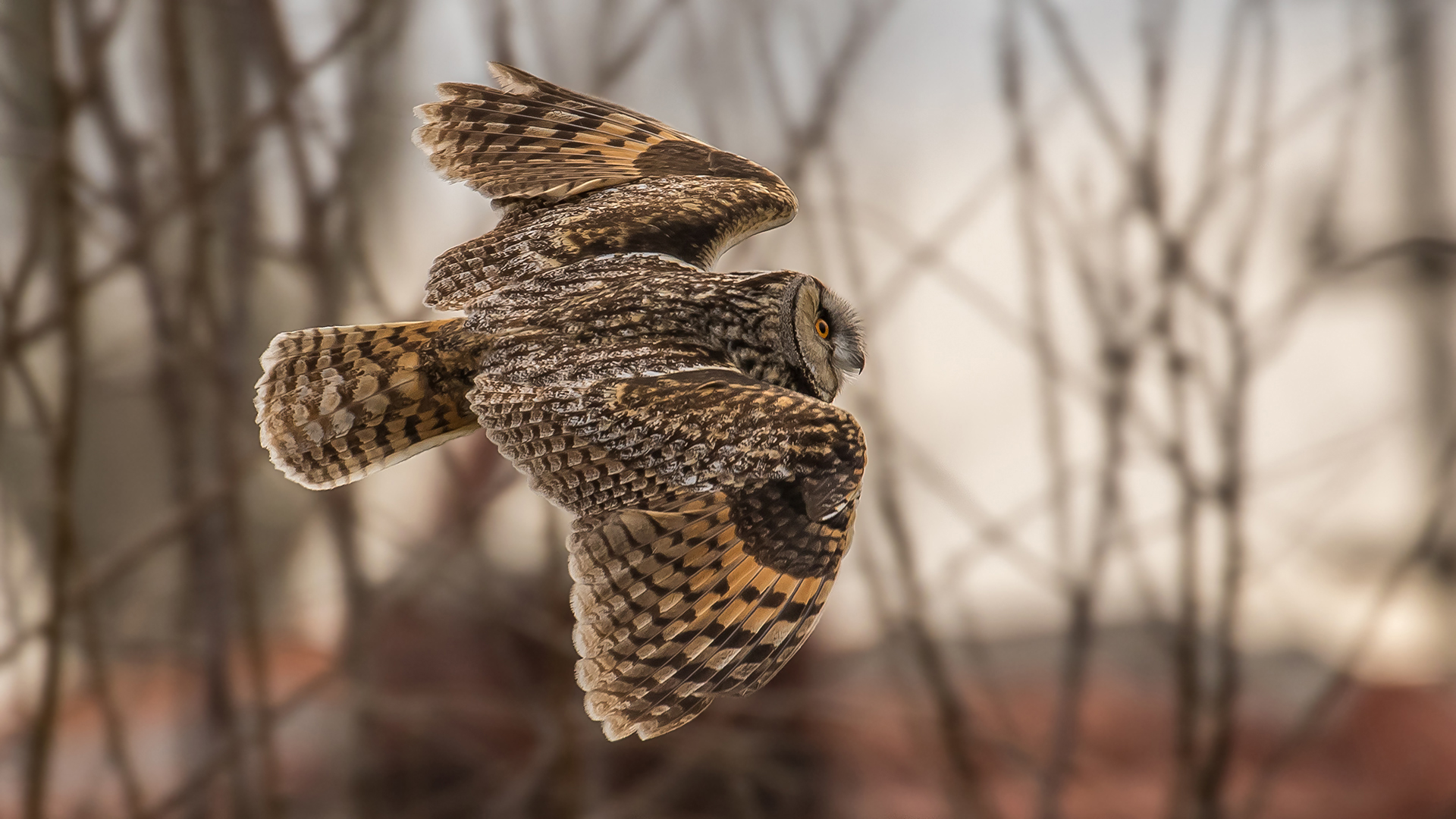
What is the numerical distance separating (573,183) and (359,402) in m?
0.22

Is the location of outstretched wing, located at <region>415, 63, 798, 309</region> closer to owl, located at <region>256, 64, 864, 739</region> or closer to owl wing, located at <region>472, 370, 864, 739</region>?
owl, located at <region>256, 64, 864, 739</region>

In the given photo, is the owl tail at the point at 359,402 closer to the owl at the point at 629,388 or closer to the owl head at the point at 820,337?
the owl at the point at 629,388

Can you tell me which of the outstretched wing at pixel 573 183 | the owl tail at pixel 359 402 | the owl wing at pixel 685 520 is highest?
the outstretched wing at pixel 573 183

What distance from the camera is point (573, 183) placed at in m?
0.77

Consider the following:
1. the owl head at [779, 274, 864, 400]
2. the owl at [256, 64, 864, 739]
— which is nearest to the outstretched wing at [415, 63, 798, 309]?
the owl at [256, 64, 864, 739]

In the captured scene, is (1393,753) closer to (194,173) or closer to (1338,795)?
(1338,795)

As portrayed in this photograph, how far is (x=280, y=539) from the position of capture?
1.57 metres

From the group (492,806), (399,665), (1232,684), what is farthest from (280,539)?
(1232,684)

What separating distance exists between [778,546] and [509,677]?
1317 mm

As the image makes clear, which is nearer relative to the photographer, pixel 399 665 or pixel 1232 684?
pixel 1232 684

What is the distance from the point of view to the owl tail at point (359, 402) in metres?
0.64

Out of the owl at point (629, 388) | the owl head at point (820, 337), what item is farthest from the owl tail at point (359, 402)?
the owl head at point (820, 337)

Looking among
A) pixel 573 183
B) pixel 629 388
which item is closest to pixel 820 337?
pixel 629 388

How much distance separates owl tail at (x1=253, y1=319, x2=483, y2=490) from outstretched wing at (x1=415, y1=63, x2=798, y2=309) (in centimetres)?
4
